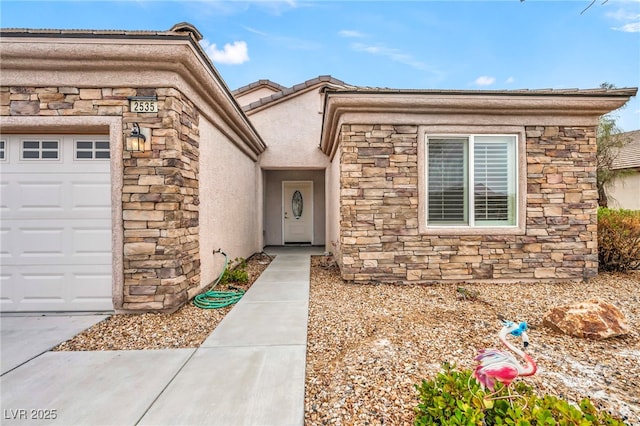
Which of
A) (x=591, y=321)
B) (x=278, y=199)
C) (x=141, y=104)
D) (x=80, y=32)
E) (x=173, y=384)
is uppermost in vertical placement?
(x=80, y=32)

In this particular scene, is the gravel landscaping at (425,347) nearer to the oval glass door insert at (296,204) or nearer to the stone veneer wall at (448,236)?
the stone veneer wall at (448,236)

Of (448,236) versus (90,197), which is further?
(448,236)

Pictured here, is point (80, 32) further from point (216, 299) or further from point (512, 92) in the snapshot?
point (512, 92)

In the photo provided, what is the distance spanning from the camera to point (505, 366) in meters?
1.53

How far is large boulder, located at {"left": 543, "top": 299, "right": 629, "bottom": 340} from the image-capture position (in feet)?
9.59

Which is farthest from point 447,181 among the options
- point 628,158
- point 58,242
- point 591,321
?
point 628,158

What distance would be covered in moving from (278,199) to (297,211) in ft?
2.65

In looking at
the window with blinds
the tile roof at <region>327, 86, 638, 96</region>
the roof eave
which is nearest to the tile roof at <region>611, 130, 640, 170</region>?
the tile roof at <region>327, 86, 638, 96</region>

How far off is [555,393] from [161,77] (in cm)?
511

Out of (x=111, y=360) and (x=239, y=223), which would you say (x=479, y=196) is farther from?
(x=111, y=360)

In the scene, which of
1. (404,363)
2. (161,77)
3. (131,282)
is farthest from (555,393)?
(161,77)

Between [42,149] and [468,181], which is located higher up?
[42,149]

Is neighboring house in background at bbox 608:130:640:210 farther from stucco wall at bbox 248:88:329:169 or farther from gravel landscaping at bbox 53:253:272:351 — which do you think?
gravel landscaping at bbox 53:253:272:351

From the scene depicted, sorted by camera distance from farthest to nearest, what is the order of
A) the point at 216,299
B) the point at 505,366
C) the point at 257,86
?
1. the point at 257,86
2. the point at 216,299
3. the point at 505,366
